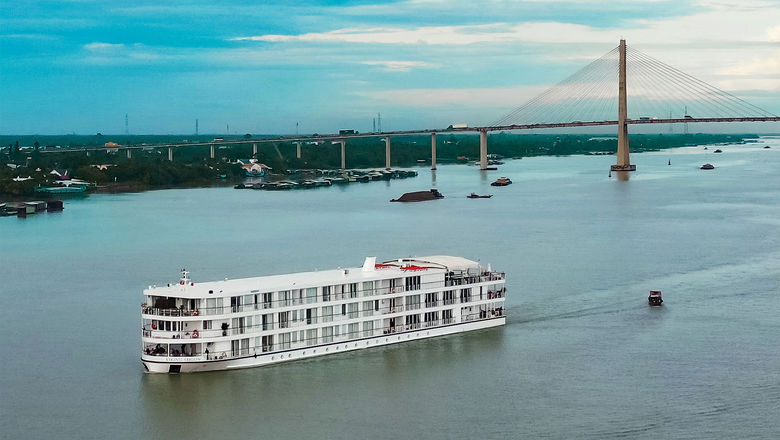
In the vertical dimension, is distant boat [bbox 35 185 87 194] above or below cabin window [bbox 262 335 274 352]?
above

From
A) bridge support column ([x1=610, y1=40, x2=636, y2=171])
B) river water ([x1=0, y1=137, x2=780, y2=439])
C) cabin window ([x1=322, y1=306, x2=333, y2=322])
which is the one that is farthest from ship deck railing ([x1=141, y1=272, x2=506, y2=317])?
bridge support column ([x1=610, y1=40, x2=636, y2=171])

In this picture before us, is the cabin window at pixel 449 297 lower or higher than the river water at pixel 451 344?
higher

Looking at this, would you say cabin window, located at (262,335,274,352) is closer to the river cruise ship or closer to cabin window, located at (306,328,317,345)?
the river cruise ship

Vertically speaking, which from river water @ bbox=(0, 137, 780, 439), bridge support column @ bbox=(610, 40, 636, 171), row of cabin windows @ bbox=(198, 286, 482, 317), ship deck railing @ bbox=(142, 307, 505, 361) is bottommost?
river water @ bbox=(0, 137, 780, 439)

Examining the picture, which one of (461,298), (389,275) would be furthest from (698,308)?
(389,275)

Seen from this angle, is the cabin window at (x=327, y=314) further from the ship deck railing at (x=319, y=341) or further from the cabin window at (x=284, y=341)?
the cabin window at (x=284, y=341)

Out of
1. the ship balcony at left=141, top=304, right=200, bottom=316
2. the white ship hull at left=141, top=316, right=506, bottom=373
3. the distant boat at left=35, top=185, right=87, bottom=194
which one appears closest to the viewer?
the ship balcony at left=141, top=304, right=200, bottom=316

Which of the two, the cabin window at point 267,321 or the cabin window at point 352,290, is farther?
the cabin window at point 352,290

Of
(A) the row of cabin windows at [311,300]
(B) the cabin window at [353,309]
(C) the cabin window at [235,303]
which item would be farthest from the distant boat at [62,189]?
(C) the cabin window at [235,303]
